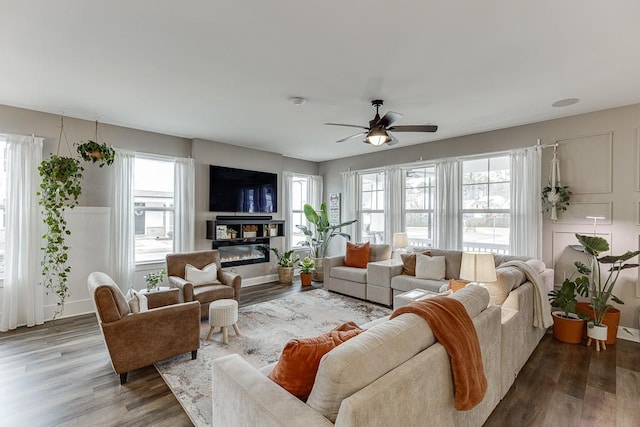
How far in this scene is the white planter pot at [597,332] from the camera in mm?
3238

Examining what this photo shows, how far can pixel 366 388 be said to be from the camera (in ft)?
3.68

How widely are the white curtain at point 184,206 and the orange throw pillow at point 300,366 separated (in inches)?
169

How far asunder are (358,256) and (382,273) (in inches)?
31.6

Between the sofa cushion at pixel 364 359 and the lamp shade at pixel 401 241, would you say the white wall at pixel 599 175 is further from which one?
the sofa cushion at pixel 364 359

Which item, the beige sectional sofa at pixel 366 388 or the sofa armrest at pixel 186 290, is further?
the sofa armrest at pixel 186 290

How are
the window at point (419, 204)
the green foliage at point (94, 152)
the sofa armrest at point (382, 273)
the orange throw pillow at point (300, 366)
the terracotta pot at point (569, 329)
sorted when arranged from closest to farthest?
1. the orange throw pillow at point (300, 366)
2. the terracotta pot at point (569, 329)
3. the green foliage at point (94, 152)
4. the sofa armrest at point (382, 273)
5. the window at point (419, 204)

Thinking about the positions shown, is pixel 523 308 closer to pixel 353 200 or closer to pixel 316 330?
pixel 316 330

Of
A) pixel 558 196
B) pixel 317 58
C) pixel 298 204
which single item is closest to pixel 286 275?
pixel 298 204

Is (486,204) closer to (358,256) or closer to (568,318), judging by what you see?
(568,318)

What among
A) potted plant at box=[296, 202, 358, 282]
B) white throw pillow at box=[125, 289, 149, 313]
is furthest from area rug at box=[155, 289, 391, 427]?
potted plant at box=[296, 202, 358, 282]

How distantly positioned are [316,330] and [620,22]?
389cm

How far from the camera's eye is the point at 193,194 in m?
5.25

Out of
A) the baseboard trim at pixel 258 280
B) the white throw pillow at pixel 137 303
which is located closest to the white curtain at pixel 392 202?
the baseboard trim at pixel 258 280

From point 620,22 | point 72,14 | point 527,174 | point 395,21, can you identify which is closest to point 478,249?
point 527,174
